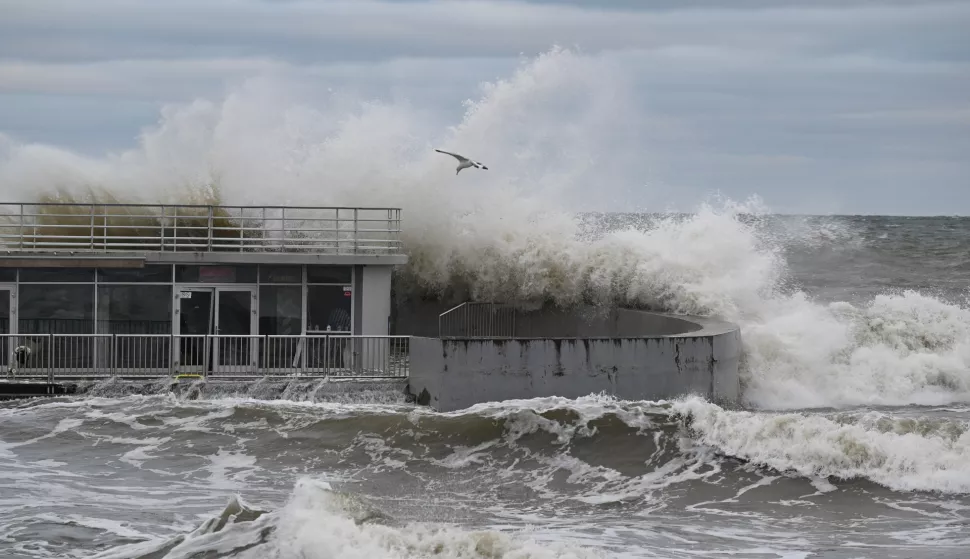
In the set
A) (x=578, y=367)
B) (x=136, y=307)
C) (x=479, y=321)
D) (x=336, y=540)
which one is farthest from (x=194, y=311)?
(x=336, y=540)

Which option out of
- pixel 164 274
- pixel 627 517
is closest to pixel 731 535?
pixel 627 517

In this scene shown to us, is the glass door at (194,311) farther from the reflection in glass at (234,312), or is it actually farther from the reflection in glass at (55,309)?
the reflection in glass at (55,309)

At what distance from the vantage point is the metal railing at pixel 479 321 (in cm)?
2417

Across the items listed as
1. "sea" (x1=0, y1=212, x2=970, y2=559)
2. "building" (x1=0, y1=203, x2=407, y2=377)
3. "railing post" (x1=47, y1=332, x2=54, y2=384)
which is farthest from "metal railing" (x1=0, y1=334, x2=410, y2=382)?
"sea" (x1=0, y1=212, x2=970, y2=559)

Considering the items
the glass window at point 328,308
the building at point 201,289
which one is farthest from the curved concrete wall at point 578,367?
the glass window at point 328,308

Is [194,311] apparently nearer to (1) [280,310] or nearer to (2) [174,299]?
(2) [174,299]

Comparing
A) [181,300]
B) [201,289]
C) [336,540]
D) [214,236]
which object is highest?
[214,236]

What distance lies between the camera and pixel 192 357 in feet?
73.0

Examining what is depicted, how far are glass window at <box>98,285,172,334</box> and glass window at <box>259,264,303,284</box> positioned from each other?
1.79 meters

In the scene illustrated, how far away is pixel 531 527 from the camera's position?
44.1ft

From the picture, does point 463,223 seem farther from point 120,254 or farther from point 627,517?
point 627,517

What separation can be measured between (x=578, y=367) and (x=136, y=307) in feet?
30.8

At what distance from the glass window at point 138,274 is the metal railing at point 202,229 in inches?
15.8

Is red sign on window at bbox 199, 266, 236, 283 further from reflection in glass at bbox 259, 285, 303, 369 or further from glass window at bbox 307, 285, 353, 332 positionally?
glass window at bbox 307, 285, 353, 332
